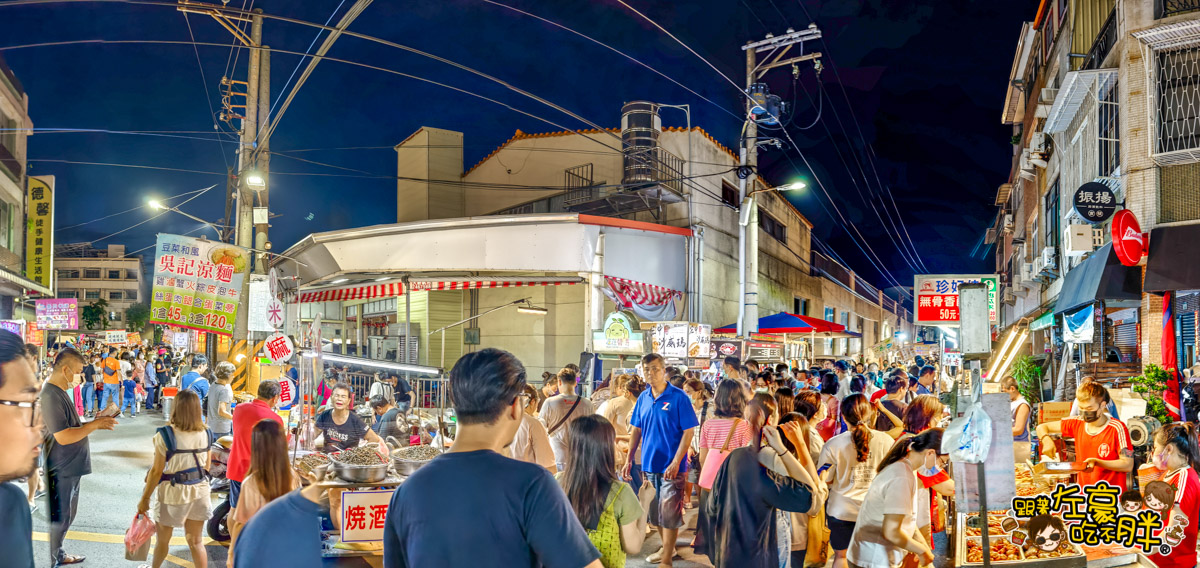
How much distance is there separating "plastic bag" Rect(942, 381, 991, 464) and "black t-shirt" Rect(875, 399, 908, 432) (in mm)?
3141

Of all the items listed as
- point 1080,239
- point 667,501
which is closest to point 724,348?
point 1080,239

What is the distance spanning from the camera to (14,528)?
6.41 feet

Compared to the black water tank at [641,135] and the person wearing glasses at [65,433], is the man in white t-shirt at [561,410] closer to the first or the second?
the person wearing glasses at [65,433]

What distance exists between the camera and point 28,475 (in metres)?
2.01

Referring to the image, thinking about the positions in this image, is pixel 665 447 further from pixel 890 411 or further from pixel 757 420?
pixel 890 411

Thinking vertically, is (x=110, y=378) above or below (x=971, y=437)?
below

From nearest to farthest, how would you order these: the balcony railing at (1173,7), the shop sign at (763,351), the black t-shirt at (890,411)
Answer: the black t-shirt at (890,411), the balcony railing at (1173,7), the shop sign at (763,351)

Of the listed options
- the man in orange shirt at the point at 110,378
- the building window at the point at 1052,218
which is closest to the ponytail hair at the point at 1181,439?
the building window at the point at 1052,218

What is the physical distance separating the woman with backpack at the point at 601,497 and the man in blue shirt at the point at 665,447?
133 inches

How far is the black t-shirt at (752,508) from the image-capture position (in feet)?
17.2

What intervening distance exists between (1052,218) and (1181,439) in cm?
1835

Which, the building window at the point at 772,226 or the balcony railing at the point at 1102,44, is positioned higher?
the balcony railing at the point at 1102,44

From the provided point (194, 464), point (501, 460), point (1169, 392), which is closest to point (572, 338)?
point (1169, 392)

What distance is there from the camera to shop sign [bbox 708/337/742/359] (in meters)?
18.6
